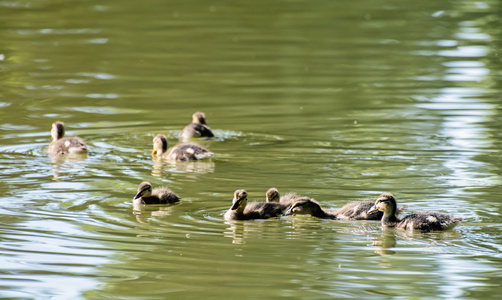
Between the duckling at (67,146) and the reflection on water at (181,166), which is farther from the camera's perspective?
the duckling at (67,146)

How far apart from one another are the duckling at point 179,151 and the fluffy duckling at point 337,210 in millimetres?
2510

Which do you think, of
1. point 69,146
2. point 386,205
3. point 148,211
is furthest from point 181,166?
point 386,205

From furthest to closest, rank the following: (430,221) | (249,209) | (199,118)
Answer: (199,118) → (249,209) → (430,221)

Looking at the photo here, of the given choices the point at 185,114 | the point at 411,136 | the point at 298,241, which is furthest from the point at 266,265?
the point at 185,114

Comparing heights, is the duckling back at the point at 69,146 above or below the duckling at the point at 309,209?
above

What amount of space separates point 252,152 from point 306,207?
103 inches

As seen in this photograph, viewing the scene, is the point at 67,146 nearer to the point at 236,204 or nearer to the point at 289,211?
the point at 236,204

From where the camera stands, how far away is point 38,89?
541 inches

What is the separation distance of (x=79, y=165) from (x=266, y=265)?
12.2ft

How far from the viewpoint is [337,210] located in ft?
24.6

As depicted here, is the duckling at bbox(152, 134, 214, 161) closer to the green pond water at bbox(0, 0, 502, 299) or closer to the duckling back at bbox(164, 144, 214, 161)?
the duckling back at bbox(164, 144, 214, 161)

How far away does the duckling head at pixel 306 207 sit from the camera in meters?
7.40

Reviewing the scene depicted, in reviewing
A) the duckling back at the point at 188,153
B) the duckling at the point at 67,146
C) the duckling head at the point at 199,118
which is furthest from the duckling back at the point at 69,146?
the duckling head at the point at 199,118

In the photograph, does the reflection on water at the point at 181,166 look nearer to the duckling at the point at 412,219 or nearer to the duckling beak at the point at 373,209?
the duckling beak at the point at 373,209
